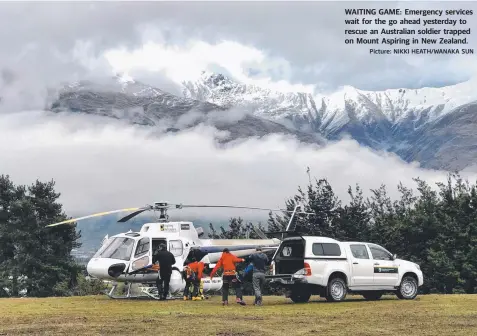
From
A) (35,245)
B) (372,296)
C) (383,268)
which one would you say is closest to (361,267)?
(383,268)

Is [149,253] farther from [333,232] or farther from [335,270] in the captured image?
[333,232]

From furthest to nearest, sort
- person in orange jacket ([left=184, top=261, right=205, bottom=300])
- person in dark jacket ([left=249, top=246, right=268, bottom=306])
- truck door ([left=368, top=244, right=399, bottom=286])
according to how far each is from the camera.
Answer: person in orange jacket ([left=184, top=261, right=205, bottom=300]) → truck door ([left=368, top=244, right=399, bottom=286]) → person in dark jacket ([left=249, top=246, right=268, bottom=306])

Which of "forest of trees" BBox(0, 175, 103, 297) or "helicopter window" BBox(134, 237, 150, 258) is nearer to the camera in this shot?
"helicopter window" BBox(134, 237, 150, 258)

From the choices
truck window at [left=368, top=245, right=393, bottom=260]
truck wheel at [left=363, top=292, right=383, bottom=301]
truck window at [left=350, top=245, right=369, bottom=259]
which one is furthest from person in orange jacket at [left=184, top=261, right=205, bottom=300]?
truck window at [left=368, top=245, right=393, bottom=260]

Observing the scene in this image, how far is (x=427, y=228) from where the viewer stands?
53.6 meters

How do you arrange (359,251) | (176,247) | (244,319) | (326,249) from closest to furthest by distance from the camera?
(244,319) < (326,249) < (359,251) < (176,247)

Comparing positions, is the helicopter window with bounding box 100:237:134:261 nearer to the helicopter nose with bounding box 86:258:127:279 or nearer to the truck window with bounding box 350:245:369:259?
the helicopter nose with bounding box 86:258:127:279

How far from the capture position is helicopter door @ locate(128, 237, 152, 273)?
84.0 ft

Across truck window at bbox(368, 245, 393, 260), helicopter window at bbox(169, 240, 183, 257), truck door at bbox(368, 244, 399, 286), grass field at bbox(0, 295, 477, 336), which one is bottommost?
grass field at bbox(0, 295, 477, 336)

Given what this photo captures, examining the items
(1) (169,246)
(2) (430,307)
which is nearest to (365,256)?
(2) (430,307)

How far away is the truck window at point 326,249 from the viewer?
22.8 m

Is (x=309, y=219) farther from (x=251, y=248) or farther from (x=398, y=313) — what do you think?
(x=398, y=313)

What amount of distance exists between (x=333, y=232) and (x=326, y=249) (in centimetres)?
3601

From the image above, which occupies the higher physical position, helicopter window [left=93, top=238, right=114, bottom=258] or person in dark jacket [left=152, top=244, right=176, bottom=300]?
helicopter window [left=93, top=238, right=114, bottom=258]
